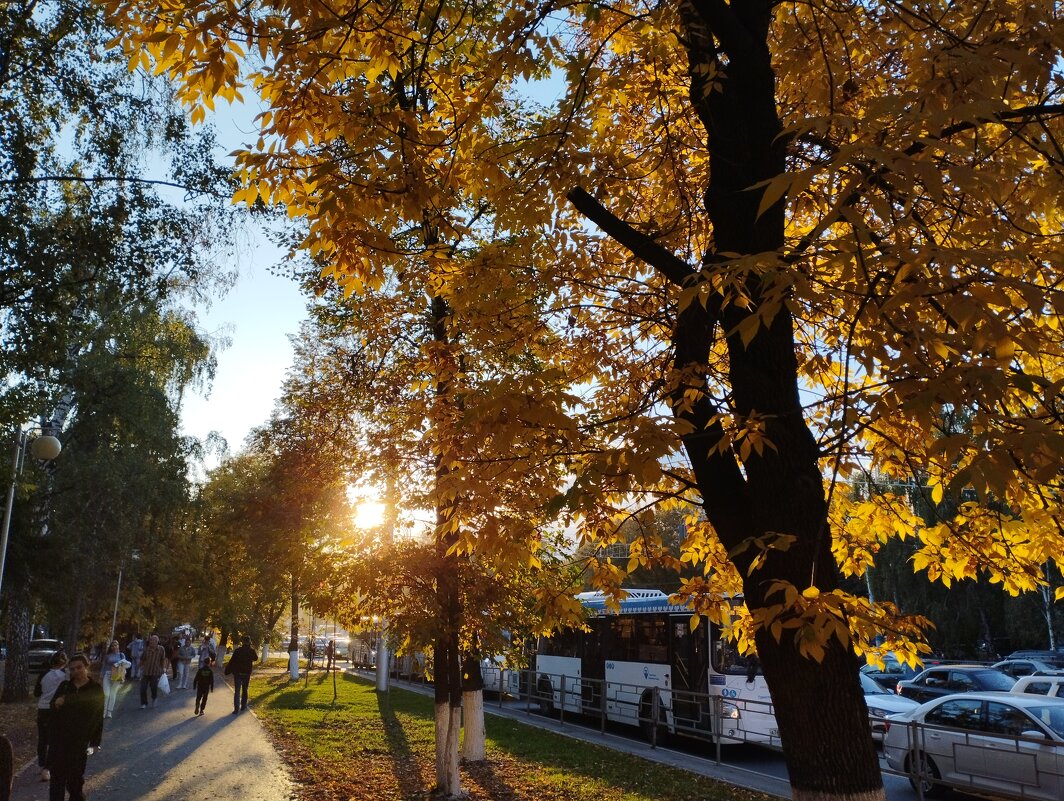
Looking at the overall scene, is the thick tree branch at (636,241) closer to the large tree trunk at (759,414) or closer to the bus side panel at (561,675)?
the large tree trunk at (759,414)

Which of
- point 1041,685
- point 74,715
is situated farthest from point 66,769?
point 1041,685

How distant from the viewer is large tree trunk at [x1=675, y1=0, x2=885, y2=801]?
3.80 metres

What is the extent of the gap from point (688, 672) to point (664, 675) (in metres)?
0.96

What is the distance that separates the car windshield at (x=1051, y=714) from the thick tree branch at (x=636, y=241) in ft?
32.2

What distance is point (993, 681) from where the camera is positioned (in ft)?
60.2

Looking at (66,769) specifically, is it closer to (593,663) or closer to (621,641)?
(621,641)

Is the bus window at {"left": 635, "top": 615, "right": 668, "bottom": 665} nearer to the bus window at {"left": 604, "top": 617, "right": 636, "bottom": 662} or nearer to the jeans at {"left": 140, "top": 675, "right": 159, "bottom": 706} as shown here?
the bus window at {"left": 604, "top": 617, "right": 636, "bottom": 662}

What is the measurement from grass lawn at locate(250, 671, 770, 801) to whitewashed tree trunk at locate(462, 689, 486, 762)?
10.0 inches

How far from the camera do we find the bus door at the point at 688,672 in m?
15.9

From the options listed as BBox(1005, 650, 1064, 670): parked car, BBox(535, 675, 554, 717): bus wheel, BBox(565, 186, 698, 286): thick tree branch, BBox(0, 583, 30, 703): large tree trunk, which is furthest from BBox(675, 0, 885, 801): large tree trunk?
BBox(1005, 650, 1064, 670): parked car

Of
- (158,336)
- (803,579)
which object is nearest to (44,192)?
(803,579)

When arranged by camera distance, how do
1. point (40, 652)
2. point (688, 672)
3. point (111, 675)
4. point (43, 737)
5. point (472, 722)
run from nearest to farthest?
point (43, 737)
point (472, 722)
point (688, 672)
point (111, 675)
point (40, 652)

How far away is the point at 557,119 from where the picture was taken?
540 centimetres

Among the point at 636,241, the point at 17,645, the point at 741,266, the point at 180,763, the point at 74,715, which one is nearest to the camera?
the point at 741,266
